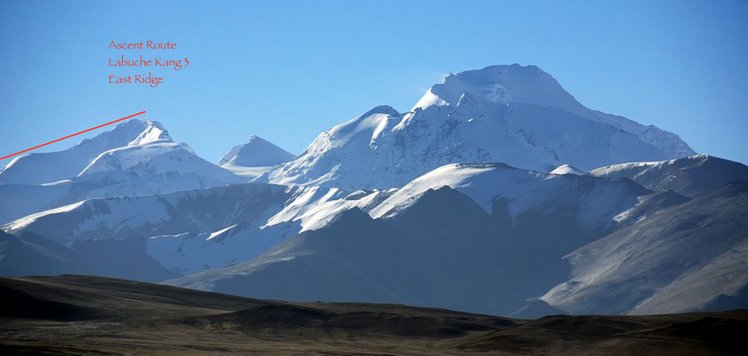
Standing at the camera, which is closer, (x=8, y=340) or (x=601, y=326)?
(x=8, y=340)

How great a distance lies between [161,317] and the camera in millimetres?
159750

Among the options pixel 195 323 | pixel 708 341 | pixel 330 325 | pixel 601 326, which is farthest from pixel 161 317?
pixel 708 341

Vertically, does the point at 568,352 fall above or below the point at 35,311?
below

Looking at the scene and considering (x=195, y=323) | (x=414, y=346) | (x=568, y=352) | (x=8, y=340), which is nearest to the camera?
(x=8, y=340)

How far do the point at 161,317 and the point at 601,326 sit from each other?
187ft

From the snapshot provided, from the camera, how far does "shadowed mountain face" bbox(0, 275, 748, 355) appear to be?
12562 cm

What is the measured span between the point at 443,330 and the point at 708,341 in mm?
37798

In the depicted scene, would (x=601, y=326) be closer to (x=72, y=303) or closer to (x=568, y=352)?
(x=568, y=352)

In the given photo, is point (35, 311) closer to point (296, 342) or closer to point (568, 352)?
point (296, 342)

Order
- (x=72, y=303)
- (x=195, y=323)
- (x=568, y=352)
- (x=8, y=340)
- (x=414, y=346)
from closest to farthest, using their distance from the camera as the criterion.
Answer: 1. (x=8, y=340)
2. (x=568, y=352)
3. (x=414, y=346)
4. (x=195, y=323)
5. (x=72, y=303)

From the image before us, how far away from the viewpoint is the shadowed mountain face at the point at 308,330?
125625 mm

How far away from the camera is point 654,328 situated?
140 m

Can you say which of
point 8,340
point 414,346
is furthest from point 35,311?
point 414,346

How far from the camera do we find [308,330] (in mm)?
155125
